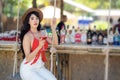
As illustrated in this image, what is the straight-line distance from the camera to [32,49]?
17.7 ft

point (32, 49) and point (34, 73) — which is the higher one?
point (32, 49)

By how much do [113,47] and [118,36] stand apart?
572mm

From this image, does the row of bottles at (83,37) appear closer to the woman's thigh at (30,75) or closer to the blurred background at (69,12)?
the blurred background at (69,12)

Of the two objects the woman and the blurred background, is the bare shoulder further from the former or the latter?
the blurred background

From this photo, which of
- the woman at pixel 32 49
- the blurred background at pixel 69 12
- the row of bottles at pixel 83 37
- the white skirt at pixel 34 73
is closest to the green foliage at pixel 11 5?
the blurred background at pixel 69 12

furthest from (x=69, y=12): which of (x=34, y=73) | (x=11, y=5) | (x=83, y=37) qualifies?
(x=34, y=73)

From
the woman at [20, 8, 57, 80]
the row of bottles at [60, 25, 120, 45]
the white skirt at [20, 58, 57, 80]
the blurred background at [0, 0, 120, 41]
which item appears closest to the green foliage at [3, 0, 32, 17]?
the blurred background at [0, 0, 120, 41]

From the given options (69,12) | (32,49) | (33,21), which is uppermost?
(69,12)

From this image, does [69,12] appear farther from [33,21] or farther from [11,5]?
[33,21]

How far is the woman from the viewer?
533 centimetres

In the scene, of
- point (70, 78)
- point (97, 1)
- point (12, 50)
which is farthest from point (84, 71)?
point (97, 1)

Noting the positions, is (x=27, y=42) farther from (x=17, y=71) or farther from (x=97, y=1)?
(x=97, y=1)

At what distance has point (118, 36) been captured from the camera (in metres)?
6.69

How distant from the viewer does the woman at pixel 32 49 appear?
17.5ft
